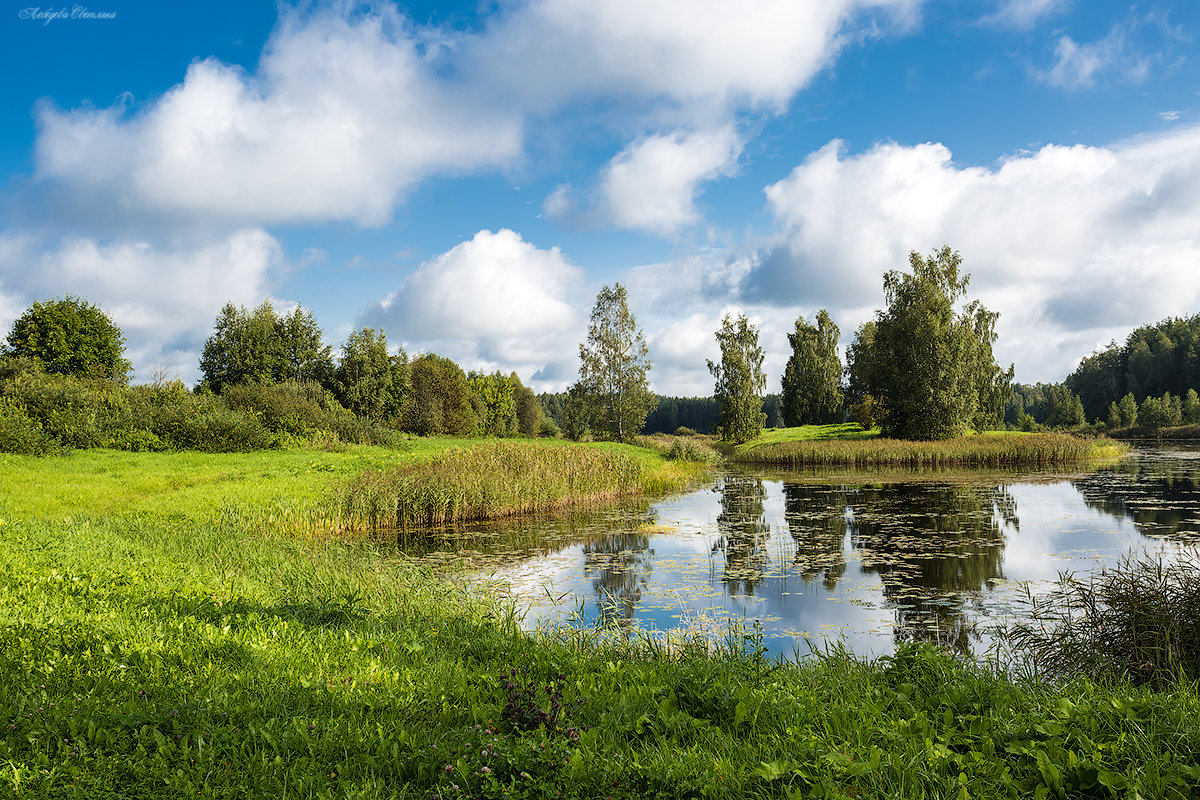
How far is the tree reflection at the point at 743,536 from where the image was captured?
10.9 m

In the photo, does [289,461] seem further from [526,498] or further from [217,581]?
[217,581]

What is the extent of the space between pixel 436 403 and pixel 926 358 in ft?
117

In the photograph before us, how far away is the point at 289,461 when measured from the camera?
2136 cm

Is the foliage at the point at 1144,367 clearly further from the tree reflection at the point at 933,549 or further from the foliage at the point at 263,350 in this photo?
the foliage at the point at 263,350

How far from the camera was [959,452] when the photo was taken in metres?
33.4

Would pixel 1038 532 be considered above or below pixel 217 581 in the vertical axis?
below

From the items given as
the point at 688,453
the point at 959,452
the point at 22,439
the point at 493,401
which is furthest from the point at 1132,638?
the point at 493,401

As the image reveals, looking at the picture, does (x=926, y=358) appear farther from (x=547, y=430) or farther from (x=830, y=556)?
(x=547, y=430)

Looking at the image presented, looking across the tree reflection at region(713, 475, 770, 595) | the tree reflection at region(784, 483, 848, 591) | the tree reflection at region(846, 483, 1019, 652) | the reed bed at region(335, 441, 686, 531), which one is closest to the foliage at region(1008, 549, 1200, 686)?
the tree reflection at region(846, 483, 1019, 652)

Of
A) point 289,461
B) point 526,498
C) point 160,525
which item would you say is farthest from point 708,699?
point 289,461

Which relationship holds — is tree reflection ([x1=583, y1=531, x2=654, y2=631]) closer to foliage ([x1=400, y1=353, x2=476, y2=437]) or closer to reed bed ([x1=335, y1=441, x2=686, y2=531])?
reed bed ([x1=335, y1=441, x2=686, y2=531])

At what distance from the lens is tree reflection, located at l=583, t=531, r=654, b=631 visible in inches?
348

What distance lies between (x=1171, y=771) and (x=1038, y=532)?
1297 centimetres

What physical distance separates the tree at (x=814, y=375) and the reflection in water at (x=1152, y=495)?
2874cm
